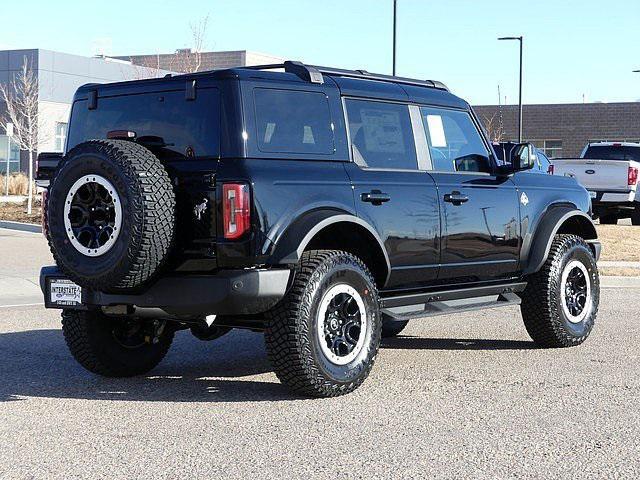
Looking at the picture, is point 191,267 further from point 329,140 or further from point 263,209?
point 329,140

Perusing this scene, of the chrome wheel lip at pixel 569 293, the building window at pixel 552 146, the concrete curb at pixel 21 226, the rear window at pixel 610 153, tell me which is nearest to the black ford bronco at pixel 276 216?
the chrome wheel lip at pixel 569 293

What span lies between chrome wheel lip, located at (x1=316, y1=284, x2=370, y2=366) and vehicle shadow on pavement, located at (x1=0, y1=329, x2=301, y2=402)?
37 cm

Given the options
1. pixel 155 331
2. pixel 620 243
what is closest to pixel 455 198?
pixel 155 331

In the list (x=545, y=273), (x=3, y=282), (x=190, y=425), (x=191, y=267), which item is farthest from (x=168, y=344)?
(x=3, y=282)

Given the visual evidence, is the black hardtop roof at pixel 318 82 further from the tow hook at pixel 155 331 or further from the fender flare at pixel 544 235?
the tow hook at pixel 155 331

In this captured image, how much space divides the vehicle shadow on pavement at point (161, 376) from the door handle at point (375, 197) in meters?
1.40

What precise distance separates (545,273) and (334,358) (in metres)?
2.75

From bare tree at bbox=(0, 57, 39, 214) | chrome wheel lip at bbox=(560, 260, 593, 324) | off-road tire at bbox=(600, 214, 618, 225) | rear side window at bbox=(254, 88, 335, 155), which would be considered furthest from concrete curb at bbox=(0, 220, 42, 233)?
rear side window at bbox=(254, 88, 335, 155)

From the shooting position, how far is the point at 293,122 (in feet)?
24.6

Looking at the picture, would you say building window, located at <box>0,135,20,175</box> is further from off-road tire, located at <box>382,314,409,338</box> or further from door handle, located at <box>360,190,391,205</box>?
door handle, located at <box>360,190,391,205</box>

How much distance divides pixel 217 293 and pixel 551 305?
353cm

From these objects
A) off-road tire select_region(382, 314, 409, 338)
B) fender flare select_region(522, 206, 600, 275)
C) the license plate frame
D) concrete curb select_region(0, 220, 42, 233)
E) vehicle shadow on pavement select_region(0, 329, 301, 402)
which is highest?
fender flare select_region(522, 206, 600, 275)

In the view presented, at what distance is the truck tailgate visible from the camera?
24.1 metres

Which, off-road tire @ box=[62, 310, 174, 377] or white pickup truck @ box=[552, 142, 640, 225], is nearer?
off-road tire @ box=[62, 310, 174, 377]
